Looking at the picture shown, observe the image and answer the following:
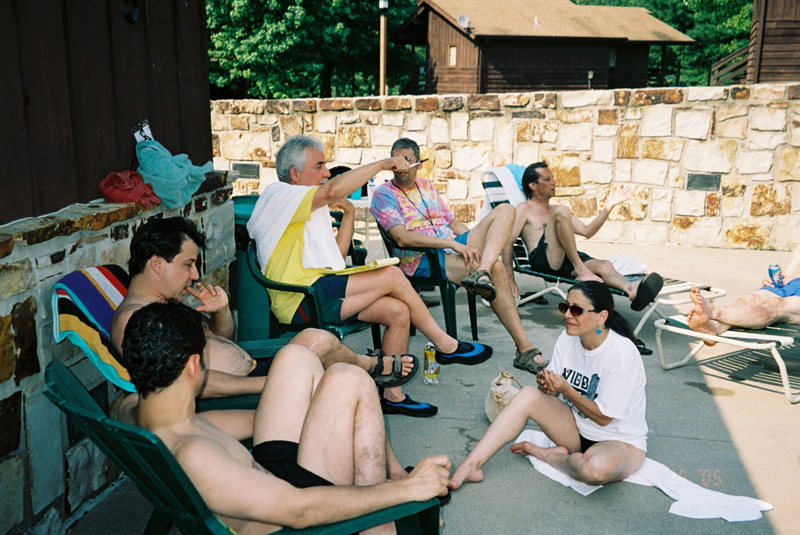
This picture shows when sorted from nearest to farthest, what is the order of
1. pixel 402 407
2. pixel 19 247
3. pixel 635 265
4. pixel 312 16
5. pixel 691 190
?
1. pixel 19 247
2. pixel 402 407
3. pixel 635 265
4. pixel 691 190
5. pixel 312 16

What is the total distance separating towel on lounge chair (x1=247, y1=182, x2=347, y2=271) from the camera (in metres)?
3.41

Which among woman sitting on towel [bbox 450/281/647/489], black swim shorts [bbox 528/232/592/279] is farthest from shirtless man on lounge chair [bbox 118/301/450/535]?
black swim shorts [bbox 528/232/592/279]

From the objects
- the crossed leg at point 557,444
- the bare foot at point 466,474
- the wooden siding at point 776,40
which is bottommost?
the bare foot at point 466,474

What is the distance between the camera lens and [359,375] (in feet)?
6.97

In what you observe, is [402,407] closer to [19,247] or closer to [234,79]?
[19,247]

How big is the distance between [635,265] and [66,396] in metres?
3.87

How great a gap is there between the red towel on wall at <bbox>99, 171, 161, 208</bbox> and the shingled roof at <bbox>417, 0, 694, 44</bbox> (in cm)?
1964

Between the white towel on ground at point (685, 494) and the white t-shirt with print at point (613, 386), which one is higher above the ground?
the white t-shirt with print at point (613, 386)

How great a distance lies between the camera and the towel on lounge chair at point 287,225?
11.2 ft

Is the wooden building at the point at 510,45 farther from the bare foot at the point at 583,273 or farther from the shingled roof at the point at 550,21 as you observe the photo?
the bare foot at the point at 583,273

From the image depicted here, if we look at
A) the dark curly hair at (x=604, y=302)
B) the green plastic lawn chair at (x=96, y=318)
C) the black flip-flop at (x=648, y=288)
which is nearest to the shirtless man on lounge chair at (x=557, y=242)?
the black flip-flop at (x=648, y=288)

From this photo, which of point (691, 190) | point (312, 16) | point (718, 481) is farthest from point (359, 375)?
point (312, 16)

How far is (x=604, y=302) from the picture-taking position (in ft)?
8.75

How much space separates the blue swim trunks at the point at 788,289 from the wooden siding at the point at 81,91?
334 centimetres
